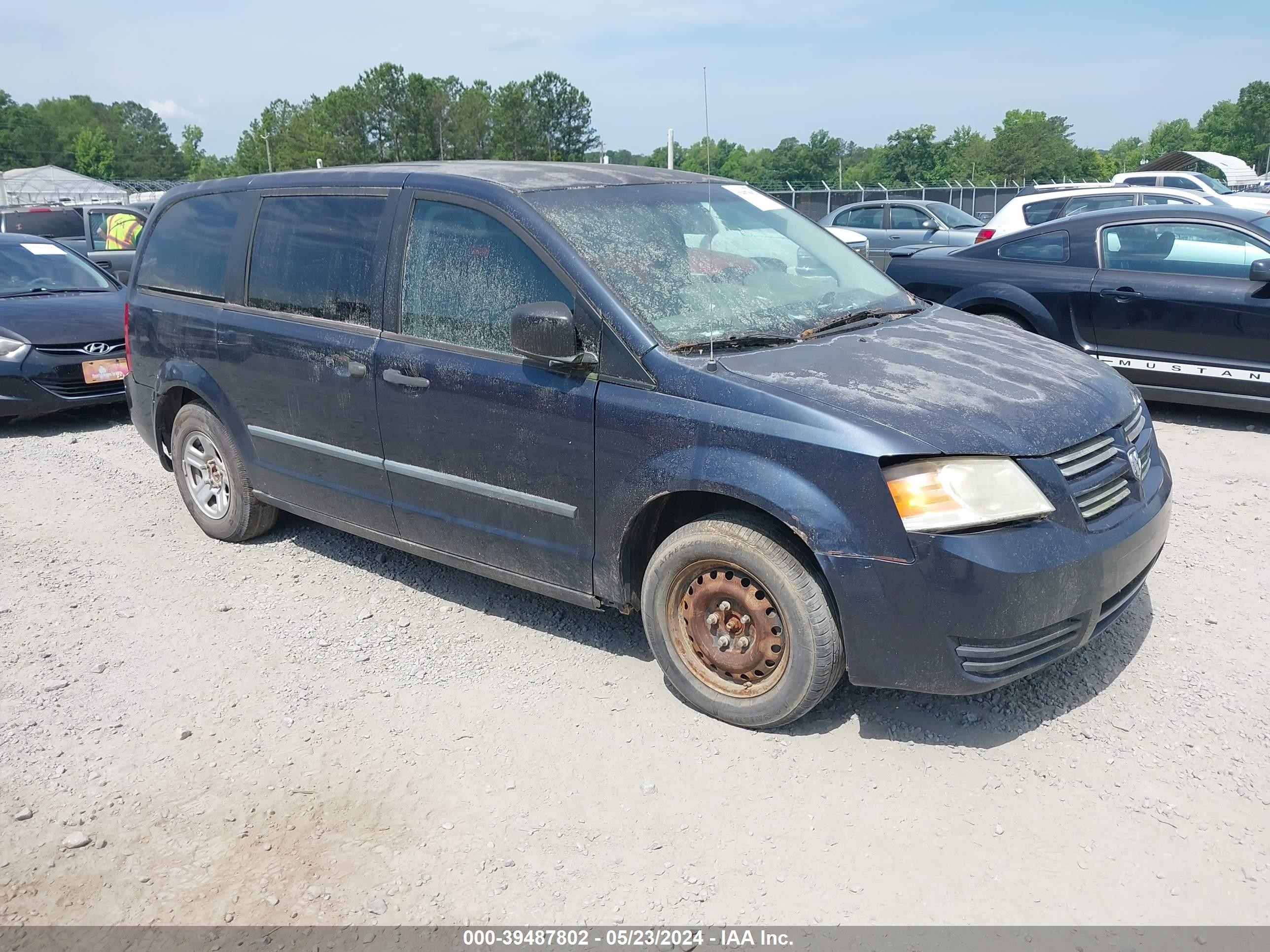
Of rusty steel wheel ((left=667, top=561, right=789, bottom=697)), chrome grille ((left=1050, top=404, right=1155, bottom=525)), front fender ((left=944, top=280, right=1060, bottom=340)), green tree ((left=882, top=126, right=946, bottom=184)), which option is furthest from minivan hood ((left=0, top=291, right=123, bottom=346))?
green tree ((left=882, top=126, right=946, bottom=184))

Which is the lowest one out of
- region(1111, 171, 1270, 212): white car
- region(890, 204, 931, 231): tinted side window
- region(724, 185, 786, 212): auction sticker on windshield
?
region(724, 185, 786, 212): auction sticker on windshield

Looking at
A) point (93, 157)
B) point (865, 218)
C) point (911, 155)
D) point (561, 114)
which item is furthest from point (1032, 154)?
point (93, 157)

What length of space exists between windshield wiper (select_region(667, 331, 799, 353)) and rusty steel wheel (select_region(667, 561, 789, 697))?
765 millimetres

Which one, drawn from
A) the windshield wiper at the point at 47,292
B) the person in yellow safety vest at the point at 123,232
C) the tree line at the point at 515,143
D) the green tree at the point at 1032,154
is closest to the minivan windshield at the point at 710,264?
the windshield wiper at the point at 47,292

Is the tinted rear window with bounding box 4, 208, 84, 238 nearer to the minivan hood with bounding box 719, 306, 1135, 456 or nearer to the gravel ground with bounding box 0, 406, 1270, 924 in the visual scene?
the gravel ground with bounding box 0, 406, 1270, 924

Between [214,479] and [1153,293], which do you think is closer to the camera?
[214,479]

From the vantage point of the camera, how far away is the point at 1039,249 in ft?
25.8

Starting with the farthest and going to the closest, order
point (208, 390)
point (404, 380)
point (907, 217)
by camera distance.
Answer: point (907, 217), point (208, 390), point (404, 380)

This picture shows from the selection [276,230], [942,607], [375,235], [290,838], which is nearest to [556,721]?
[290,838]

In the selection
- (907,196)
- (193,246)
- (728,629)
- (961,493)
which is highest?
(907,196)

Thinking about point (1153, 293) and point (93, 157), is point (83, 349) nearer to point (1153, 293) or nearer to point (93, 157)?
point (1153, 293)

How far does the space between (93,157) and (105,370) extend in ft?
472

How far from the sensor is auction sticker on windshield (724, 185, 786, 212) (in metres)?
4.72

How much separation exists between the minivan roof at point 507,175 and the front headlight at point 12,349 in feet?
13.7
